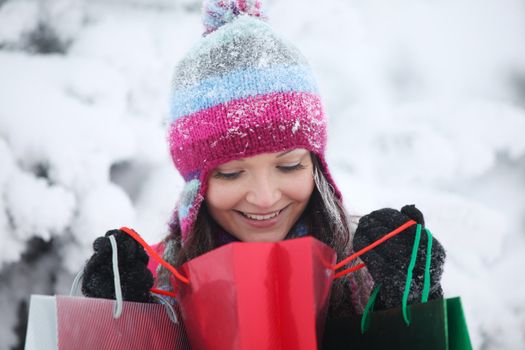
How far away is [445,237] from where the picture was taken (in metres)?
1.93

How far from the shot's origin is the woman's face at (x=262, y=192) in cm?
119

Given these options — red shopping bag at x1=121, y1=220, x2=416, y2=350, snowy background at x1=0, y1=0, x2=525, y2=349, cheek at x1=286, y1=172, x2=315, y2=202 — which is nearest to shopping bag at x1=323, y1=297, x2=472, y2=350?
red shopping bag at x1=121, y1=220, x2=416, y2=350

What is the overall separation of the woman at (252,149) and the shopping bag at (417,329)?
0.89ft

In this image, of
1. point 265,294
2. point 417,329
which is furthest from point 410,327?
point 265,294

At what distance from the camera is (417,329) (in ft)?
2.65

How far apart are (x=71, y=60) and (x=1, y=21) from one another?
24 cm

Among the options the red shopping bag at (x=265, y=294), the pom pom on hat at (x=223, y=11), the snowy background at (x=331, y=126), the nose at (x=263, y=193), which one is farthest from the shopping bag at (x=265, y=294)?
the snowy background at (x=331, y=126)

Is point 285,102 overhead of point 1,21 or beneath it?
beneath

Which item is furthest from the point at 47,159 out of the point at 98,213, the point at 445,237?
the point at 445,237

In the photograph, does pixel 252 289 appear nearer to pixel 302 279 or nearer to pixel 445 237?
pixel 302 279

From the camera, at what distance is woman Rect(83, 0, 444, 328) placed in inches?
47.2

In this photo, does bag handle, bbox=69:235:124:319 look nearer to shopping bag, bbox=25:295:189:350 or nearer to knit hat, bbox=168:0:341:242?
shopping bag, bbox=25:295:189:350

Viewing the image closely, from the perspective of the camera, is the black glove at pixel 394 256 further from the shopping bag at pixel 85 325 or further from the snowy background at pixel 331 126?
the snowy background at pixel 331 126

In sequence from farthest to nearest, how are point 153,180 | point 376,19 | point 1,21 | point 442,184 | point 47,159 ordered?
point 376,19, point 442,184, point 153,180, point 1,21, point 47,159
